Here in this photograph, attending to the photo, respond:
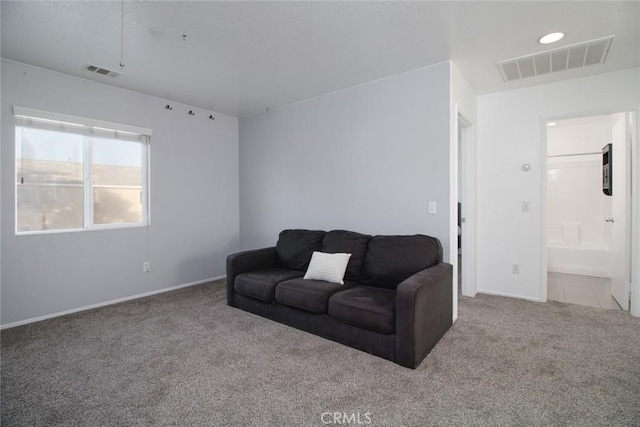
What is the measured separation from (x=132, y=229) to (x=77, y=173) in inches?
33.3

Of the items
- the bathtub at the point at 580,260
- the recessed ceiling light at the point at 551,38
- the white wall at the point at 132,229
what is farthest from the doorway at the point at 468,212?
the white wall at the point at 132,229

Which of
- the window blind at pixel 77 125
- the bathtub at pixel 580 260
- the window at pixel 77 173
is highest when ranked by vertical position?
the window blind at pixel 77 125

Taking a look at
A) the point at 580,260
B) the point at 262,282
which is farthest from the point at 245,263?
the point at 580,260

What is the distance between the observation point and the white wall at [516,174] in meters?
3.45

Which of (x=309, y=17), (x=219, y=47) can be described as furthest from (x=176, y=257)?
(x=309, y=17)

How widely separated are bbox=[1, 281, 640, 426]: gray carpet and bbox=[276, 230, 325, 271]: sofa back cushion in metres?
0.77

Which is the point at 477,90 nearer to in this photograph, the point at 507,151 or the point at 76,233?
the point at 507,151

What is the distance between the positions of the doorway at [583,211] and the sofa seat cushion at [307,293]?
9.75 feet

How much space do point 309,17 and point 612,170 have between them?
4.08 metres

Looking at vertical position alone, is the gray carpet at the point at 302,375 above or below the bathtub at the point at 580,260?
below

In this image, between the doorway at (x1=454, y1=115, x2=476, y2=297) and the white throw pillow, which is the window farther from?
the doorway at (x1=454, y1=115, x2=476, y2=297)

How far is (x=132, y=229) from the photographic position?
3.86 metres

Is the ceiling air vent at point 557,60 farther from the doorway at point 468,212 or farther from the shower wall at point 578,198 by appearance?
the shower wall at point 578,198

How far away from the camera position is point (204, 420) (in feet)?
5.59
